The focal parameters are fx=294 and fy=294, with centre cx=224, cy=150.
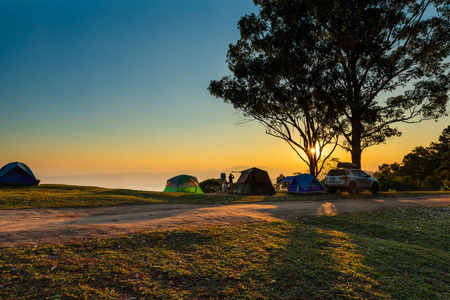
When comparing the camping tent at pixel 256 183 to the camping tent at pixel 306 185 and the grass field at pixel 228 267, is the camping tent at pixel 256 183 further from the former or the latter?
the grass field at pixel 228 267

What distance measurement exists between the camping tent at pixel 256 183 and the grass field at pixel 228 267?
18764 millimetres

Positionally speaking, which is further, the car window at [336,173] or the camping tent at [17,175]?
the camping tent at [17,175]

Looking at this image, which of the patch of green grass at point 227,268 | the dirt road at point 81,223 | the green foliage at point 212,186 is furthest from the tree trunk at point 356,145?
the patch of green grass at point 227,268

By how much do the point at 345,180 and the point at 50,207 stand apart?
65.5 feet

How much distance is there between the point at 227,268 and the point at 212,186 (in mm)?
31247

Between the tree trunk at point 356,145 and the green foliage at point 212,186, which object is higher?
the tree trunk at point 356,145

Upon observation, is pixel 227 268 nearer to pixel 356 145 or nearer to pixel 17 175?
pixel 356 145

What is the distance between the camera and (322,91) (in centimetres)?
2833

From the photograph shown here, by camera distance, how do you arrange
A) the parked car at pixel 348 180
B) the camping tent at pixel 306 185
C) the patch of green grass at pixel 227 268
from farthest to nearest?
the camping tent at pixel 306 185 < the parked car at pixel 348 180 < the patch of green grass at pixel 227 268

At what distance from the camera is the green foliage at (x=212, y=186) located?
36.4 metres

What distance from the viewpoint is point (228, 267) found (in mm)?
5680

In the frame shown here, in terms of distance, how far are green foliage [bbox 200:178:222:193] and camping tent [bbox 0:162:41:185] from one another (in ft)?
58.2

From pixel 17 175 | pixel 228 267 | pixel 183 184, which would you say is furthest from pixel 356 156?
pixel 17 175

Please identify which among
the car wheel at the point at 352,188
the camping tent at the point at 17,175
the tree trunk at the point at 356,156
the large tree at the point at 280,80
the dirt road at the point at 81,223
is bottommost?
the dirt road at the point at 81,223
